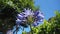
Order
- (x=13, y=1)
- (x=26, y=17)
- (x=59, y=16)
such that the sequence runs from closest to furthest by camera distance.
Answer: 1. (x=59, y=16)
2. (x=26, y=17)
3. (x=13, y=1)

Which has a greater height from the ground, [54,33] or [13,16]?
[54,33]

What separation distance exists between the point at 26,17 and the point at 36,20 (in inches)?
7.0

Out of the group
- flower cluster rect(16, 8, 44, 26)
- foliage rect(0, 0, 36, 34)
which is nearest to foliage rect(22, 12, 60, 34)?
flower cluster rect(16, 8, 44, 26)

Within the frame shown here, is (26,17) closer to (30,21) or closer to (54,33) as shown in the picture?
(30,21)

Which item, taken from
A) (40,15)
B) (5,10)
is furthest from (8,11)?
(40,15)

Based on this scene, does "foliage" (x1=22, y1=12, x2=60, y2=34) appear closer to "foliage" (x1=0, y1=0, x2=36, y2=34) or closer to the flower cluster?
the flower cluster

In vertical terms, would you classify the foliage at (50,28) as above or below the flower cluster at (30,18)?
below

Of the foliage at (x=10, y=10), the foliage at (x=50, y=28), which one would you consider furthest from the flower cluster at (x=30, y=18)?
the foliage at (x=10, y=10)

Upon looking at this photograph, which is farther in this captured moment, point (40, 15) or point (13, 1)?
point (13, 1)

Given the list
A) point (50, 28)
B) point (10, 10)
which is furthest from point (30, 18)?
point (10, 10)

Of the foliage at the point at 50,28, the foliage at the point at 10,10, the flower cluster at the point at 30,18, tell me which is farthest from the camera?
the foliage at the point at 10,10

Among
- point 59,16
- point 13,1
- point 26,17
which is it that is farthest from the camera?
point 13,1

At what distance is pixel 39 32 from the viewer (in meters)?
2.90

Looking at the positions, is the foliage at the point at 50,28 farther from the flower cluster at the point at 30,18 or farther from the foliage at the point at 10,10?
the foliage at the point at 10,10
